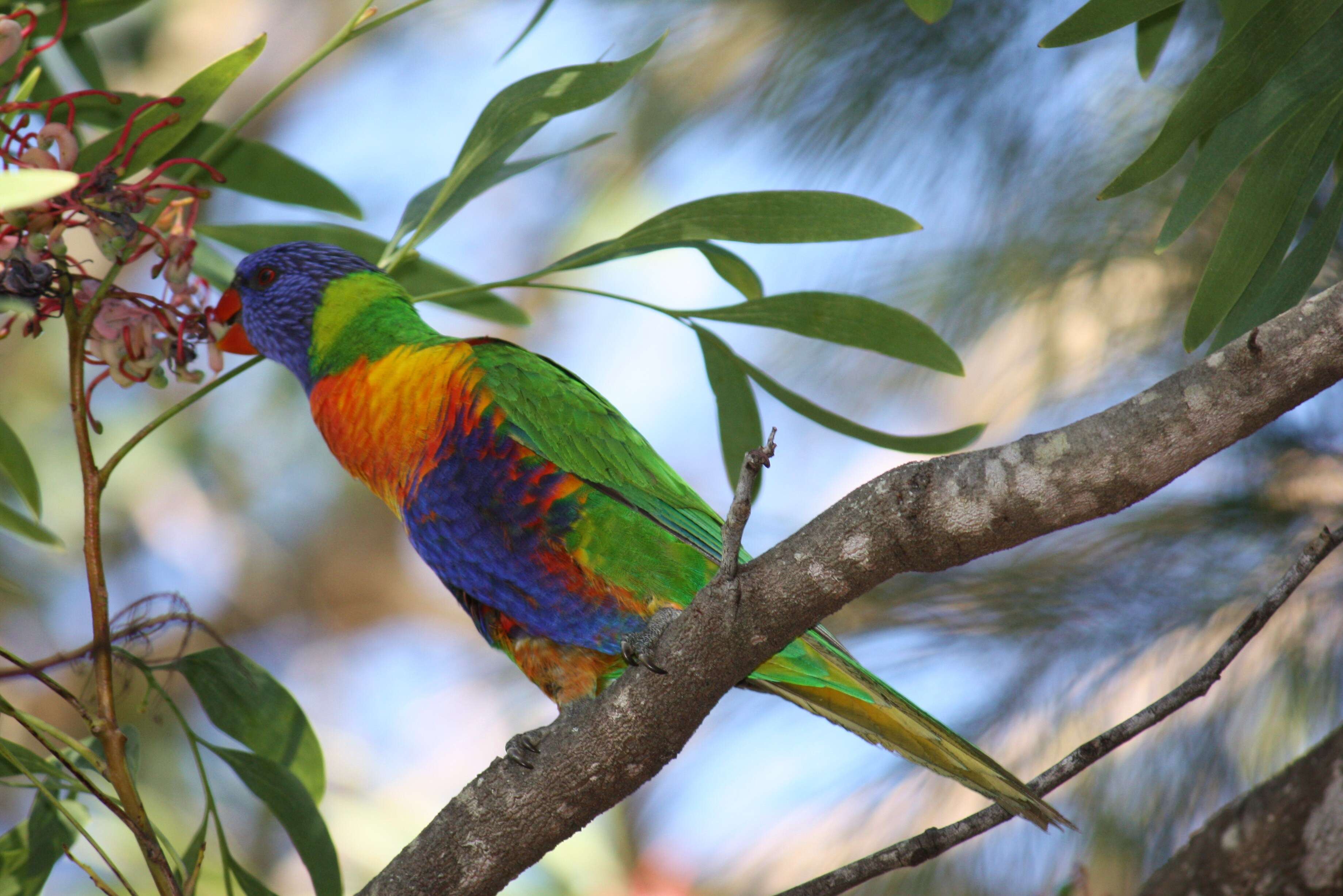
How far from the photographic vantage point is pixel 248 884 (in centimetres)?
105

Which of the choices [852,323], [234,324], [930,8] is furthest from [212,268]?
[930,8]

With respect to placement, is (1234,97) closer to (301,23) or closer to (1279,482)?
(1279,482)

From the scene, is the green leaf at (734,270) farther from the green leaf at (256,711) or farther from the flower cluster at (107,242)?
the green leaf at (256,711)

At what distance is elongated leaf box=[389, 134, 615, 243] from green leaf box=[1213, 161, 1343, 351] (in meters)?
0.64

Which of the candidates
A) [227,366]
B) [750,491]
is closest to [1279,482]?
[750,491]

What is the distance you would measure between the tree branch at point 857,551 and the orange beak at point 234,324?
0.71 meters

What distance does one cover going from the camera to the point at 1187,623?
126 cm

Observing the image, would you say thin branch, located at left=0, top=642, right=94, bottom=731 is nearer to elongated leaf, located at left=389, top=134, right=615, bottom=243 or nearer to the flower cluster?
the flower cluster

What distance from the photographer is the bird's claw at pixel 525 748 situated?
0.92m

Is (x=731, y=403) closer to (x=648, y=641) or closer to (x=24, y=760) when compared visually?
(x=648, y=641)

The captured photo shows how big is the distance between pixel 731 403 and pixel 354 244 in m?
0.63

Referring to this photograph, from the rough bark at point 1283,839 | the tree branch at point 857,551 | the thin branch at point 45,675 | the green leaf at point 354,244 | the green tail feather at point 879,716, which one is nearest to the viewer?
the rough bark at point 1283,839

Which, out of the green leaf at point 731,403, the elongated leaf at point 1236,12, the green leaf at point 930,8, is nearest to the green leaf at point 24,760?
the green leaf at point 731,403

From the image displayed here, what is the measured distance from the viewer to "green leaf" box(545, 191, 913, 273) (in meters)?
1.02
